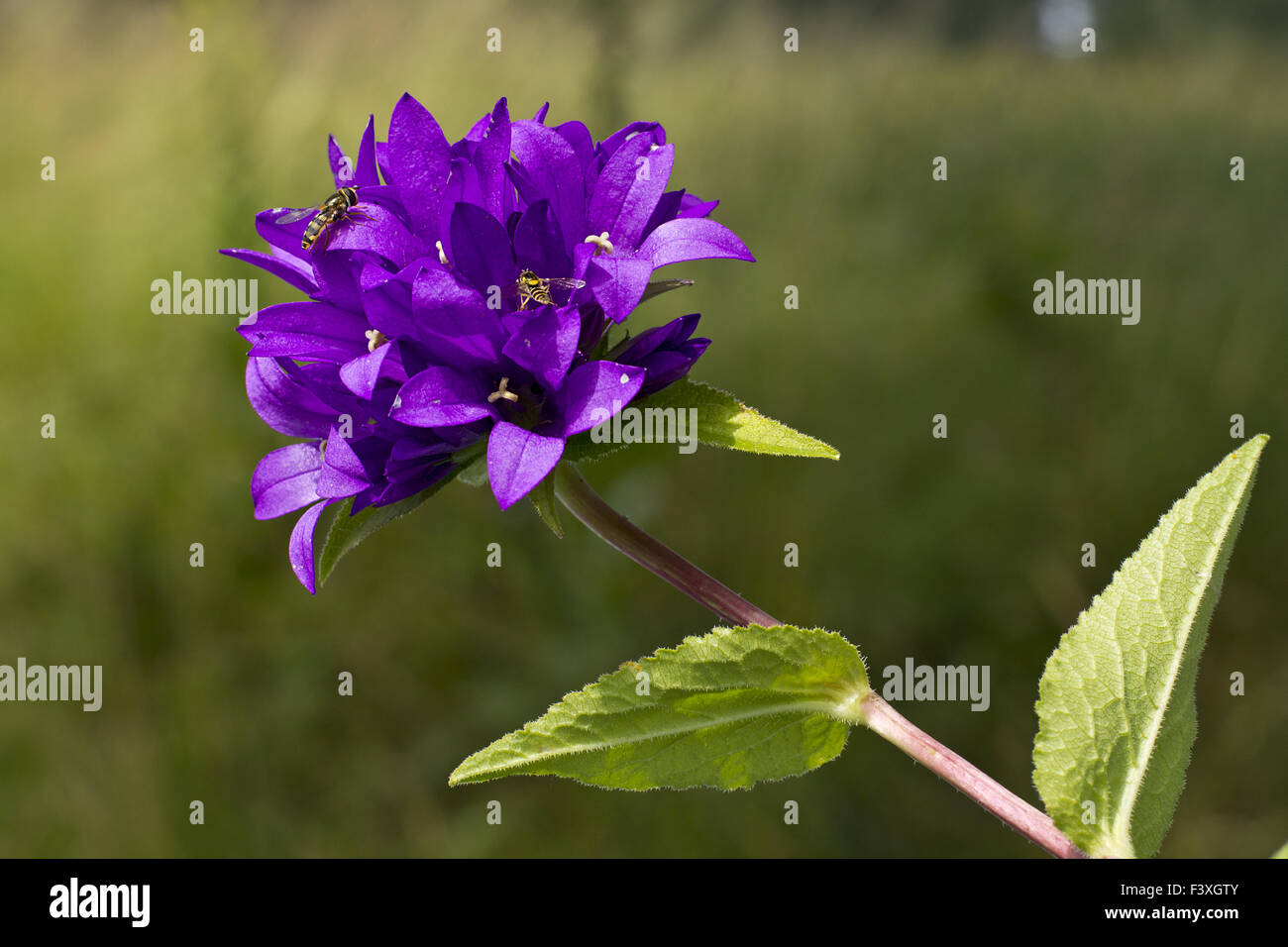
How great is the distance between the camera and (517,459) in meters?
0.95

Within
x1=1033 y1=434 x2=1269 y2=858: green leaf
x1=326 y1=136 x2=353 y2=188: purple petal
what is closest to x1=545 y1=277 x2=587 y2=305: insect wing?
x1=326 y1=136 x2=353 y2=188: purple petal

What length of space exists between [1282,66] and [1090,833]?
221 inches

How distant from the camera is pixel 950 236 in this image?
4.54 metres

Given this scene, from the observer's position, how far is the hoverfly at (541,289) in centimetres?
105

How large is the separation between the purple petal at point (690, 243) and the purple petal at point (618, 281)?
2cm

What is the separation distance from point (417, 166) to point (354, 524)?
0.41 metres

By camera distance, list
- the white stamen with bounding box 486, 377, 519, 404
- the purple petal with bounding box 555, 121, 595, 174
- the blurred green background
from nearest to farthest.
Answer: the white stamen with bounding box 486, 377, 519, 404 < the purple petal with bounding box 555, 121, 595, 174 < the blurred green background

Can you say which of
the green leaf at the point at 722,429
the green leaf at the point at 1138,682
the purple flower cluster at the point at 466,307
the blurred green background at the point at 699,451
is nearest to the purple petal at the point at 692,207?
the purple flower cluster at the point at 466,307

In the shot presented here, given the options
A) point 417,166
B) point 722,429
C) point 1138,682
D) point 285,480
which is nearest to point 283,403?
point 285,480

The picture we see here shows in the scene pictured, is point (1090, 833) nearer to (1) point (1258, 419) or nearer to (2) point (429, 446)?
(2) point (429, 446)

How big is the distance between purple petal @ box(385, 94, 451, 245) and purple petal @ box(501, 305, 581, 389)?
0.63ft

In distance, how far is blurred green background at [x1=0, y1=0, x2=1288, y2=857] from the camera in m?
3.31

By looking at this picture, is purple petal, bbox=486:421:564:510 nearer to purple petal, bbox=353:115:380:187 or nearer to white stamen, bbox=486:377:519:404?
white stamen, bbox=486:377:519:404

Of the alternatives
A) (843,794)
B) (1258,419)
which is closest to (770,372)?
(843,794)
